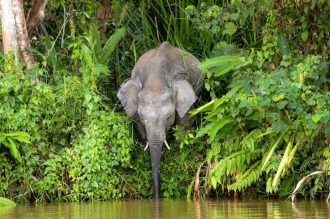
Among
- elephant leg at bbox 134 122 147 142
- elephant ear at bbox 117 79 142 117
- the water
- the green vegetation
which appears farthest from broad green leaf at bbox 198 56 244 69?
the water

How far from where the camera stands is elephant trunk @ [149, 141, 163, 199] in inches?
553

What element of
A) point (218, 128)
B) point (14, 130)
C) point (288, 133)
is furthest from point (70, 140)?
point (288, 133)

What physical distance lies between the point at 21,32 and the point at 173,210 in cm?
501

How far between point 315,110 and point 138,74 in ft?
11.8

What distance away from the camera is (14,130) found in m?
13.9

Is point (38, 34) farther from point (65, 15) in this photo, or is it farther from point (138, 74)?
point (138, 74)

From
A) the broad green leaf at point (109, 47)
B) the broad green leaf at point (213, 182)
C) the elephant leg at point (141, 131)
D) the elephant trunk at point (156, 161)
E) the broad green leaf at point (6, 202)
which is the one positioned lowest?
the broad green leaf at point (6, 202)

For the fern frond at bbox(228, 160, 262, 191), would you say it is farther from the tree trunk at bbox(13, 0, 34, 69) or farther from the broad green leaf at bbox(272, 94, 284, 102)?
the tree trunk at bbox(13, 0, 34, 69)

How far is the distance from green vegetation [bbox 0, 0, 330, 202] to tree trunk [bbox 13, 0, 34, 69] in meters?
0.17

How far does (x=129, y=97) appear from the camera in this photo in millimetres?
14945

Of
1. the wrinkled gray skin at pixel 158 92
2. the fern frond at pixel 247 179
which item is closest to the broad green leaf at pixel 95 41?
the wrinkled gray skin at pixel 158 92

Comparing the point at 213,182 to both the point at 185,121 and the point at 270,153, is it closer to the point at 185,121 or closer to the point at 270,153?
the point at 270,153

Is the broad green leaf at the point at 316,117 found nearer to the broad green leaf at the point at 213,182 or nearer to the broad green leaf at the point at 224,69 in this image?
the broad green leaf at the point at 213,182

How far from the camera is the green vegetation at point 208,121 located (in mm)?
13109
